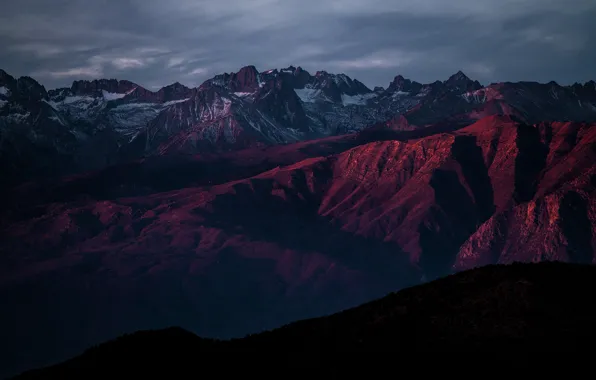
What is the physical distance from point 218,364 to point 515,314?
A: 30741mm

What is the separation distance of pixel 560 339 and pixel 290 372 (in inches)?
997

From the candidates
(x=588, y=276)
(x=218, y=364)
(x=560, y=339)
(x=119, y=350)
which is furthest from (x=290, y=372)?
(x=588, y=276)

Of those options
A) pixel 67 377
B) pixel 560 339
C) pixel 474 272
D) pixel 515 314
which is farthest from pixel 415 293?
pixel 67 377

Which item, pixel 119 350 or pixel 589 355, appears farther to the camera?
pixel 119 350

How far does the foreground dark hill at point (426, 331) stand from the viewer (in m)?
73.2

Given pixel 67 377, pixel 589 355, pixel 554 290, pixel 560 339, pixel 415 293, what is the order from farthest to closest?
pixel 415 293 → pixel 554 290 → pixel 67 377 → pixel 560 339 → pixel 589 355

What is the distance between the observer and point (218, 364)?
7600 centimetres

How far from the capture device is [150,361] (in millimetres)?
76125

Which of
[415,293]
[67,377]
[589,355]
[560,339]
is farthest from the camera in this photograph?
[415,293]

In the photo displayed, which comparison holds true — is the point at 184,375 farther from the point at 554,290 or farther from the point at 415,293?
the point at 554,290

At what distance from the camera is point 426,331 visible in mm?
77938

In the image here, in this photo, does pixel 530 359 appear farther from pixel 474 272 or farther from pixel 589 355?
pixel 474 272

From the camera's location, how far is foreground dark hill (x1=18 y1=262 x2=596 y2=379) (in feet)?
240

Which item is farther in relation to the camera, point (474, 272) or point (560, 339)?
point (474, 272)
